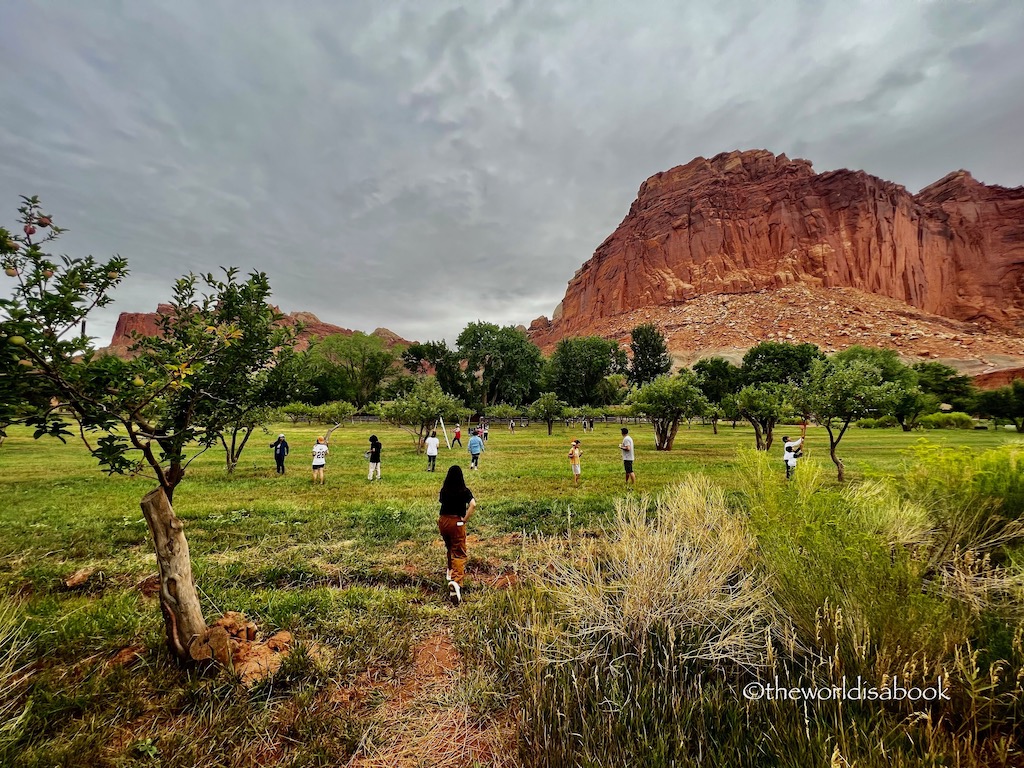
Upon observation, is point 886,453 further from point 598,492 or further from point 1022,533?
point 1022,533

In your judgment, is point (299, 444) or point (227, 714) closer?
point (227, 714)

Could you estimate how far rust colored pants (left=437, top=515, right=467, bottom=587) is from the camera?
17.6 ft

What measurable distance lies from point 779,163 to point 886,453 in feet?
513

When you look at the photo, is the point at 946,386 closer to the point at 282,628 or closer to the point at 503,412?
the point at 503,412

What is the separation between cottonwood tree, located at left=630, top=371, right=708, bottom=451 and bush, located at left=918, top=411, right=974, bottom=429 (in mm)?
32310

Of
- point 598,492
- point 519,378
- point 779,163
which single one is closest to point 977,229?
point 779,163

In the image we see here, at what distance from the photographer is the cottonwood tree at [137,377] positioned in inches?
113

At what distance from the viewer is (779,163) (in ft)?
453

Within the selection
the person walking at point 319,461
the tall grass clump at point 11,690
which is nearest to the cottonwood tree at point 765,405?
the person walking at point 319,461

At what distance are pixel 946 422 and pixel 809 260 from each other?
9113cm

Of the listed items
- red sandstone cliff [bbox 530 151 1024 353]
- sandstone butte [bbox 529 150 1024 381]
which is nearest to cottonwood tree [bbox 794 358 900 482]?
sandstone butte [bbox 529 150 1024 381]

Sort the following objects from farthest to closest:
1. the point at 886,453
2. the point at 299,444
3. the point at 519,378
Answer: the point at 519,378, the point at 299,444, the point at 886,453

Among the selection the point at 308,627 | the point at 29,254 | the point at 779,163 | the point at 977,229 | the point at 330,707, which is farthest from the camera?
the point at 779,163

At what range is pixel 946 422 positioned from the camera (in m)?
42.2
